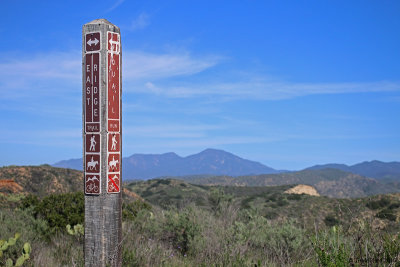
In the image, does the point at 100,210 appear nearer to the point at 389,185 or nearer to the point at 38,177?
the point at 38,177

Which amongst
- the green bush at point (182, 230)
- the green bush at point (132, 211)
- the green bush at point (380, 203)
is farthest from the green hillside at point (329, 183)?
the green bush at point (182, 230)

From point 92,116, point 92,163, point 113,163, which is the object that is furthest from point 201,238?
point 92,116

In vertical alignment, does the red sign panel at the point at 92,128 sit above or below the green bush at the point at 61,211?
above

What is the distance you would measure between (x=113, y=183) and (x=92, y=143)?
70 centimetres

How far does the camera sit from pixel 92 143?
607 centimetres

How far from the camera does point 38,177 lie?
2411 cm

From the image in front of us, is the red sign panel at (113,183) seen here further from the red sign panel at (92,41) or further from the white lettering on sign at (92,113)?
the red sign panel at (92,41)

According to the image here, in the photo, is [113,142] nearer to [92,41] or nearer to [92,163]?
[92,163]

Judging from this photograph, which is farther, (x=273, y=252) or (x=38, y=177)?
(x=38, y=177)

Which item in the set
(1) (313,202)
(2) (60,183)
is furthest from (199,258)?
(1) (313,202)

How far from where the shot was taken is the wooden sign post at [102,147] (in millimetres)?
6016

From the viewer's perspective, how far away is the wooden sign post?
6016 millimetres

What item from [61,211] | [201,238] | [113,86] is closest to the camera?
[113,86]

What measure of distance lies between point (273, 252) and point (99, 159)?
4211mm
